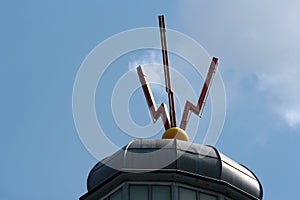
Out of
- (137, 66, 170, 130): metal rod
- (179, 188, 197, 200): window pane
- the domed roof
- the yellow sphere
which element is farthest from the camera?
(137, 66, 170, 130): metal rod

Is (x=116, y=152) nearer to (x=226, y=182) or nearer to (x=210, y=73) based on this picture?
(x=226, y=182)

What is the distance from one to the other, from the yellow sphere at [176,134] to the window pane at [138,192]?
12.0ft

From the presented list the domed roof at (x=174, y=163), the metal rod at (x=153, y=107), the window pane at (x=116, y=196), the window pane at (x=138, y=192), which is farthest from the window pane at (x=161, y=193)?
the metal rod at (x=153, y=107)

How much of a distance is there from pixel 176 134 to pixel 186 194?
12.4ft

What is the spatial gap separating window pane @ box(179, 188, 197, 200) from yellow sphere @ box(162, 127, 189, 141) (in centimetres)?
321

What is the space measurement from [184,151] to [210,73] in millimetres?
8203

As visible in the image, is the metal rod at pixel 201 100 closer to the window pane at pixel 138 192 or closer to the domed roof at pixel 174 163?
the domed roof at pixel 174 163

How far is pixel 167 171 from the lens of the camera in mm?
48875

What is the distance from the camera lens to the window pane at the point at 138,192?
49062 millimetres

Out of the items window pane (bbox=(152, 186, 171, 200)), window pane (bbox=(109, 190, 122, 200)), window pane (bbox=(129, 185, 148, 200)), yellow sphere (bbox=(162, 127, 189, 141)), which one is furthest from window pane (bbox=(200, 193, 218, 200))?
window pane (bbox=(109, 190, 122, 200))

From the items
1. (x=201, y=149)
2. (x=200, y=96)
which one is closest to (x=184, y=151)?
(x=201, y=149)

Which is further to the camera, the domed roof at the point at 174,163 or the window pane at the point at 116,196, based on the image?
the window pane at the point at 116,196

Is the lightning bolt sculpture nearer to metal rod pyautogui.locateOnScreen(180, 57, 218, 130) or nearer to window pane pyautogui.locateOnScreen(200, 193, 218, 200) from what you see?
metal rod pyautogui.locateOnScreen(180, 57, 218, 130)

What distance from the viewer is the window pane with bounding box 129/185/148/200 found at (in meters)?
49.1
